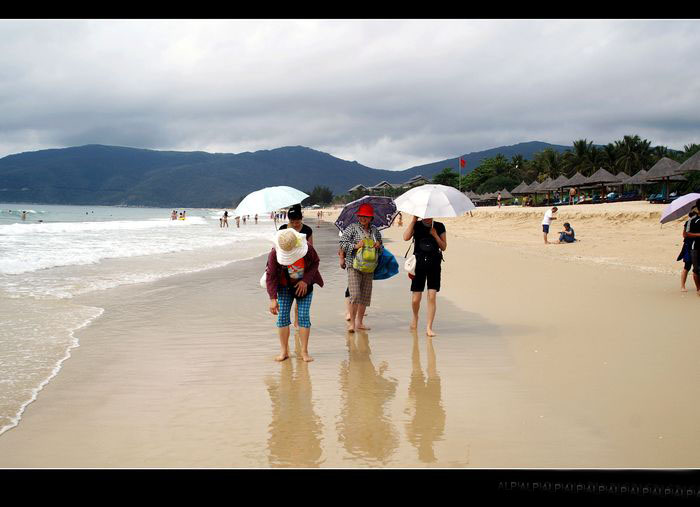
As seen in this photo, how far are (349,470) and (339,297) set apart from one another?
22.6ft

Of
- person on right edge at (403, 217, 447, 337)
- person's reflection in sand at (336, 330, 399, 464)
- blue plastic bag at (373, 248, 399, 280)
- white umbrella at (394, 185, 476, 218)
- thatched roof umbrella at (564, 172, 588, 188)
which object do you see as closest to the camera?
person's reflection in sand at (336, 330, 399, 464)

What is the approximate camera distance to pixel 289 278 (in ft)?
18.6

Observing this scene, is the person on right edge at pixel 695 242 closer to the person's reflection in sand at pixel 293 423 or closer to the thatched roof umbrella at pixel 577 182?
the person's reflection in sand at pixel 293 423

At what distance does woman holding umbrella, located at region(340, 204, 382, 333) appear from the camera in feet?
22.5

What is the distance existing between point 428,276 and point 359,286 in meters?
0.89

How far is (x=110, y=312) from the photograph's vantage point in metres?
8.38

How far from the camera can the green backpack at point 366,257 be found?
6.83 meters

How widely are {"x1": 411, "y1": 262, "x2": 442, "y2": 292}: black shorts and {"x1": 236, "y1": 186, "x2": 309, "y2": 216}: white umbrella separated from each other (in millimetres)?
1735

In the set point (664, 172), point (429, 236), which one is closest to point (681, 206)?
point (429, 236)

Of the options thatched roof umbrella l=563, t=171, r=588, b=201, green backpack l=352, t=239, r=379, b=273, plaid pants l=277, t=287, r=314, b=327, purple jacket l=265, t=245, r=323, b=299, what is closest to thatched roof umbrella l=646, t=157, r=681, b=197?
thatched roof umbrella l=563, t=171, r=588, b=201

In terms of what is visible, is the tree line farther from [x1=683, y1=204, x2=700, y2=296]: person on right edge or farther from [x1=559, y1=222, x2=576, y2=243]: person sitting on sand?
[x1=683, y1=204, x2=700, y2=296]: person on right edge

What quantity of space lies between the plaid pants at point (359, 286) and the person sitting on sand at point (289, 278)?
3.96 ft

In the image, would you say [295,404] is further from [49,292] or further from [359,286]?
[49,292]
